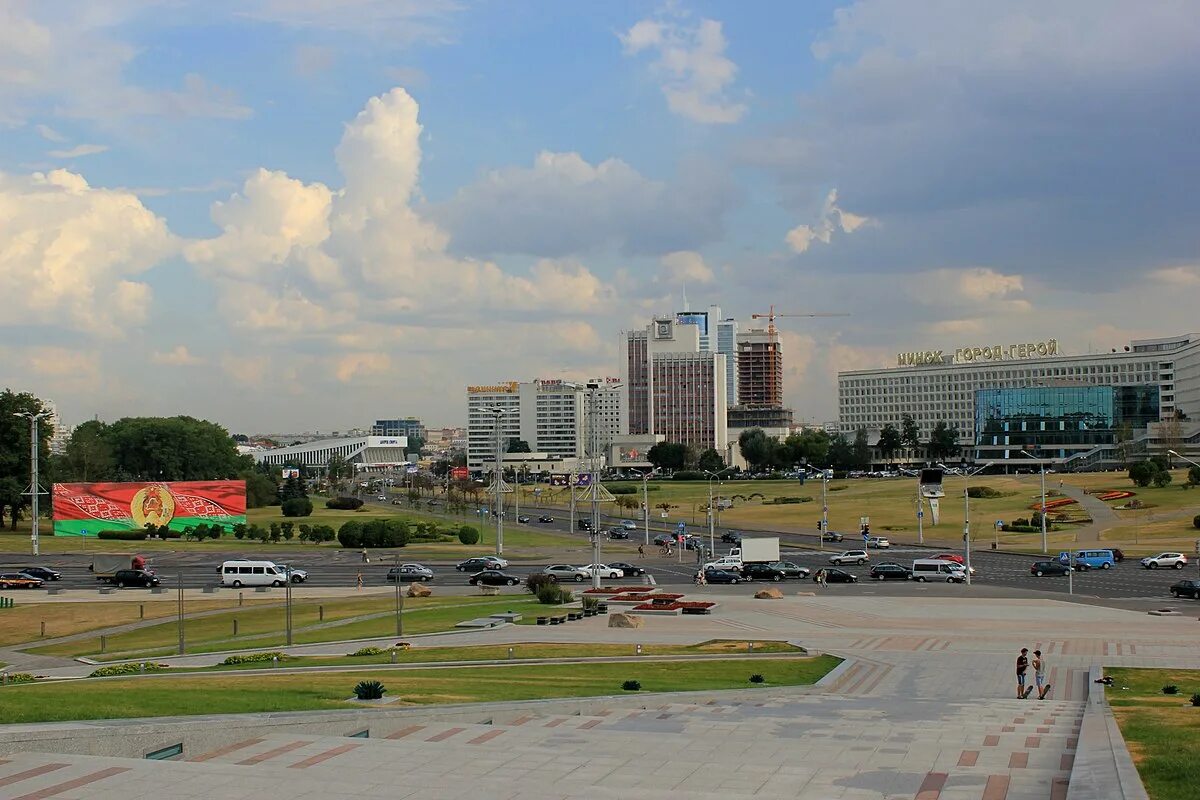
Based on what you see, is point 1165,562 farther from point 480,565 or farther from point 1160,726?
point 1160,726

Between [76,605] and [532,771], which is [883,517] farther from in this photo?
Result: [532,771]

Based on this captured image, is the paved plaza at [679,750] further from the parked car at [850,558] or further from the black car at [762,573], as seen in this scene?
the parked car at [850,558]

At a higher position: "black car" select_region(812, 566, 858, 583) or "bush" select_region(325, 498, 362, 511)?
"bush" select_region(325, 498, 362, 511)

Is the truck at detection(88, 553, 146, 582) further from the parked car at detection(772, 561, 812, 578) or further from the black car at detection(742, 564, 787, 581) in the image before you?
the parked car at detection(772, 561, 812, 578)

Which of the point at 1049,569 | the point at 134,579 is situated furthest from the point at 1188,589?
the point at 134,579

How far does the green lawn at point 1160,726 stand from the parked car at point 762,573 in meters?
39.4

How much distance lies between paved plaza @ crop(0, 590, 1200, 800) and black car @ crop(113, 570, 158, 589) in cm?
4113

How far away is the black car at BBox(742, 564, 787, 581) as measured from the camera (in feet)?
259

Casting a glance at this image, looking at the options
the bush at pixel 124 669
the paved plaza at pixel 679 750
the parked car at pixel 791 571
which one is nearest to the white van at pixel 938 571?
the parked car at pixel 791 571

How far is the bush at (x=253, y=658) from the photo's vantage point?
42.1 metres

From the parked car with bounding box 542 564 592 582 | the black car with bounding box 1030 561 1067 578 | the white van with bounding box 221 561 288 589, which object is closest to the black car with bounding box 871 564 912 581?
the black car with bounding box 1030 561 1067 578

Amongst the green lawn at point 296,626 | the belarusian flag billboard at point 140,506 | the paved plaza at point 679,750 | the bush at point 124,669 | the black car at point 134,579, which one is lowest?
the green lawn at point 296,626

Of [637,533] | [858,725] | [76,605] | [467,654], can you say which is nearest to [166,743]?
[858,725]

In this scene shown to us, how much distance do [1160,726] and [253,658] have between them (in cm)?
3029
